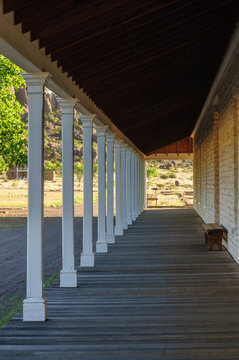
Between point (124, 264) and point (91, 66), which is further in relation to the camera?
point (124, 264)

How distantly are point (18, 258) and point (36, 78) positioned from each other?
746 cm

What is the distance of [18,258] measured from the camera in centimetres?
1296

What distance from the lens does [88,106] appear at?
9859 mm

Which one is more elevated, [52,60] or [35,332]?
[52,60]

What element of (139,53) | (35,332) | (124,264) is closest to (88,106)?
(139,53)

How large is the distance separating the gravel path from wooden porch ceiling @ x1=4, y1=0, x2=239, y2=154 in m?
3.44

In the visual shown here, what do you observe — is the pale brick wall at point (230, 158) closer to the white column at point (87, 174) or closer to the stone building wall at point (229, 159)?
the stone building wall at point (229, 159)

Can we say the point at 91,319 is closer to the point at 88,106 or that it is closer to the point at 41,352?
the point at 41,352

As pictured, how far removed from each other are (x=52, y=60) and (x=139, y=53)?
190cm

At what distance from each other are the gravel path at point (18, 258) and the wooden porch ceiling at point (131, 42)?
344cm

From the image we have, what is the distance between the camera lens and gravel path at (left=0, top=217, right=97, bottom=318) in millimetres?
9180

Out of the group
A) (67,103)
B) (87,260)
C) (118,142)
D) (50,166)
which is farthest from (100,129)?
(50,166)

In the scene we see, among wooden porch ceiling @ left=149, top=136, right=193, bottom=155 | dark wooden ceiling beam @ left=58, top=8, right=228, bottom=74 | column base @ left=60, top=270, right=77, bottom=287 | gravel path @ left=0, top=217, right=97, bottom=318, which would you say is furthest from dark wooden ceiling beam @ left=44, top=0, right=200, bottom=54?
wooden porch ceiling @ left=149, top=136, right=193, bottom=155

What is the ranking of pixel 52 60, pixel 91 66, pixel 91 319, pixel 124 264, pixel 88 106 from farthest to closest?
pixel 124 264 < pixel 88 106 < pixel 91 66 < pixel 52 60 < pixel 91 319
